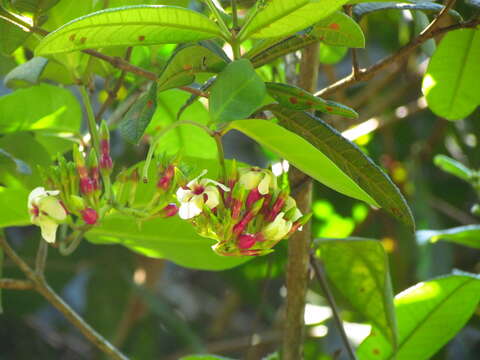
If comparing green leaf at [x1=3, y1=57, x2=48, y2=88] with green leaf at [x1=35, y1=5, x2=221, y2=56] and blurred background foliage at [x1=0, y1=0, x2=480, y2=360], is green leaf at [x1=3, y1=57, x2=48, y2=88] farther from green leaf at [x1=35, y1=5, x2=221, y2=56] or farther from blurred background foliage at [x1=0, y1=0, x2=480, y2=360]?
blurred background foliage at [x1=0, y1=0, x2=480, y2=360]

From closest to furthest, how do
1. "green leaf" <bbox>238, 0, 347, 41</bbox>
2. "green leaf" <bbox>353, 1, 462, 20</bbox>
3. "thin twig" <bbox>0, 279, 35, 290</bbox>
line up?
"green leaf" <bbox>238, 0, 347, 41</bbox> → "green leaf" <bbox>353, 1, 462, 20</bbox> → "thin twig" <bbox>0, 279, 35, 290</bbox>

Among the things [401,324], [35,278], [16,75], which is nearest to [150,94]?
[16,75]

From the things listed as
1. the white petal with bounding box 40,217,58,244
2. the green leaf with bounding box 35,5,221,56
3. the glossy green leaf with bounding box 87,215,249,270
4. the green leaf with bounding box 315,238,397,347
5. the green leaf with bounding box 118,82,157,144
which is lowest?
the green leaf with bounding box 315,238,397,347

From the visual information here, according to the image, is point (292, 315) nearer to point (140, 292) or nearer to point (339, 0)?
point (339, 0)

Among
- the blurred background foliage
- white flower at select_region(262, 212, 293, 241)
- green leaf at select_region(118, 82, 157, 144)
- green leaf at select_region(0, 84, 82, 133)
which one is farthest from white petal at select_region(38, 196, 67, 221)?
the blurred background foliage

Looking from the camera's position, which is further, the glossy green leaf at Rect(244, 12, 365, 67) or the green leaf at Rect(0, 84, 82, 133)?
the green leaf at Rect(0, 84, 82, 133)

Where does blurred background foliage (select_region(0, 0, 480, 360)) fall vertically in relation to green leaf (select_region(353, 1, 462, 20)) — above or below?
below

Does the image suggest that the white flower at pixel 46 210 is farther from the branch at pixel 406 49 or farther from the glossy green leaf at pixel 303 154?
the branch at pixel 406 49
